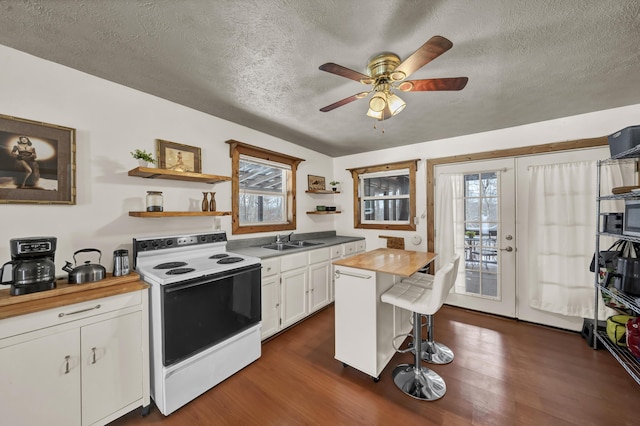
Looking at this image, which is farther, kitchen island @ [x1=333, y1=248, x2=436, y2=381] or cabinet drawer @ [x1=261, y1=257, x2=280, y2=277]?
cabinet drawer @ [x1=261, y1=257, x2=280, y2=277]

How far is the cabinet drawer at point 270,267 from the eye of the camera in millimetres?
2449

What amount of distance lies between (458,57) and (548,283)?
2.72 m

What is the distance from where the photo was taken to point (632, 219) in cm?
186

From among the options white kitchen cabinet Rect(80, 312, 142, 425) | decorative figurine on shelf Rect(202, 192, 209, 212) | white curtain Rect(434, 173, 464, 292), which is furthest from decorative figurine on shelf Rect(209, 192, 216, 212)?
white curtain Rect(434, 173, 464, 292)

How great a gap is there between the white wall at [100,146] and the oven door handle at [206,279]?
0.74m

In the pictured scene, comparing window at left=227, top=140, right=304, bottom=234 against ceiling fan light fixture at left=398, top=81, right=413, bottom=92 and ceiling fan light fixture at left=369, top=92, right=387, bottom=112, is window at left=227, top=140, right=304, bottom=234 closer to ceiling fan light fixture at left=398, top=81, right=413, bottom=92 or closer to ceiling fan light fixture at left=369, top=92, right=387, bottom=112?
ceiling fan light fixture at left=369, top=92, right=387, bottom=112

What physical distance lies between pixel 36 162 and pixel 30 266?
75 centimetres

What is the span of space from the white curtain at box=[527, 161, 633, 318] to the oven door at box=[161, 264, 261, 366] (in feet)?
10.4

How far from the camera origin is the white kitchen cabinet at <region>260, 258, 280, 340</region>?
8.06 ft

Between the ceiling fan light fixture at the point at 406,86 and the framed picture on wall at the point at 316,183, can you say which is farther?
the framed picture on wall at the point at 316,183

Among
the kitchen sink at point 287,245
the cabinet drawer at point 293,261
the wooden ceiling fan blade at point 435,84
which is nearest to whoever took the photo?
the wooden ceiling fan blade at point 435,84

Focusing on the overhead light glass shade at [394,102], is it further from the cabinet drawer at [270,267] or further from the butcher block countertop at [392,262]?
the cabinet drawer at [270,267]

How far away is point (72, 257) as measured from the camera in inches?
68.9

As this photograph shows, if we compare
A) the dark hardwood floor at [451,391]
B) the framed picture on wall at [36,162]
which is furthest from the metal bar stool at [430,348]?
the framed picture on wall at [36,162]
